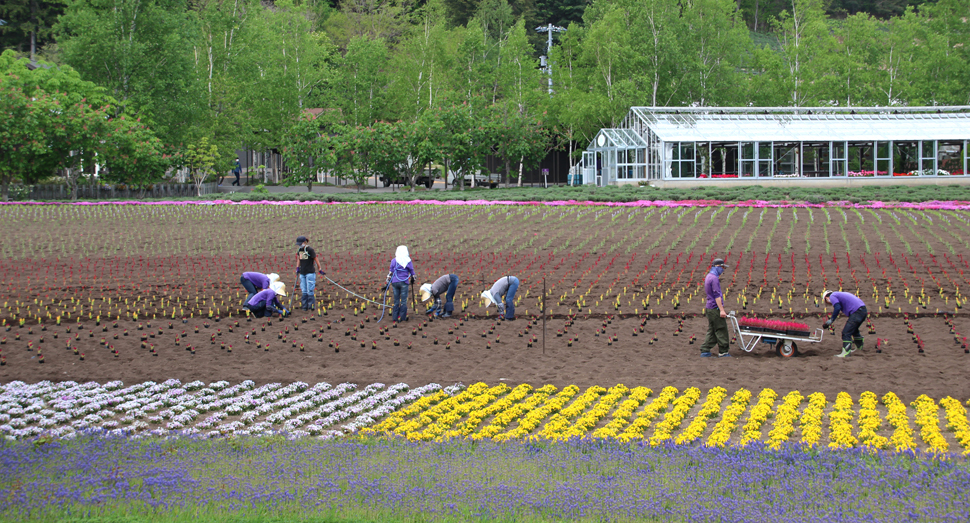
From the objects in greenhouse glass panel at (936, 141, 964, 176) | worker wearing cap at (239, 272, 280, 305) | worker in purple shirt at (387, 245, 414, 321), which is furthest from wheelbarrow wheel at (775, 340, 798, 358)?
greenhouse glass panel at (936, 141, 964, 176)

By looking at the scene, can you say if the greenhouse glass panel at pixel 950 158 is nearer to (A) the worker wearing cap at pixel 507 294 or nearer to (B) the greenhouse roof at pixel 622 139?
(B) the greenhouse roof at pixel 622 139

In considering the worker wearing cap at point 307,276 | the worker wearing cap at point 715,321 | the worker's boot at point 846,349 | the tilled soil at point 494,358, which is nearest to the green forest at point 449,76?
the worker wearing cap at point 307,276

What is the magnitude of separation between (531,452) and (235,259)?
15.6 m

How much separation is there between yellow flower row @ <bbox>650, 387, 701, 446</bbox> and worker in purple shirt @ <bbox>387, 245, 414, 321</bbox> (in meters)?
6.22

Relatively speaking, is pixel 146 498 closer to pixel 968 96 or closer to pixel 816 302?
pixel 816 302

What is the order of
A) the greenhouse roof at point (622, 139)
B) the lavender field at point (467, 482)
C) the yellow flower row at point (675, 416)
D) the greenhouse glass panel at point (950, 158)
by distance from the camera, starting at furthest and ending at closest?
the greenhouse roof at point (622, 139) < the greenhouse glass panel at point (950, 158) < the yellow flower row at point (675, 416) < the lavender field at point (467, 482)

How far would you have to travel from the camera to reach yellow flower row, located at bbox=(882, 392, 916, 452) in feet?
26.2

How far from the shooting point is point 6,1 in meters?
64.5

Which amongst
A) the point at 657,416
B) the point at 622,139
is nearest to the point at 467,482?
the point at 657,416

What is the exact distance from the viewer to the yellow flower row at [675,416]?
848 cm

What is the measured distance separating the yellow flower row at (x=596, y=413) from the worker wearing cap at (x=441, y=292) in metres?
5.42

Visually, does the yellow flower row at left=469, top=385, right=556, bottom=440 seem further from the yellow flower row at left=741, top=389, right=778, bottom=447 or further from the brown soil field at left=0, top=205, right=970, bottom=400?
the yellow flower row at left=741, top=389, right=778, bottom=447

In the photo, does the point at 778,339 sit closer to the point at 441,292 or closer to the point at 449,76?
the point at 441,292

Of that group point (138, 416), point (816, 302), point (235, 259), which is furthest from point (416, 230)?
point (138, 416)
